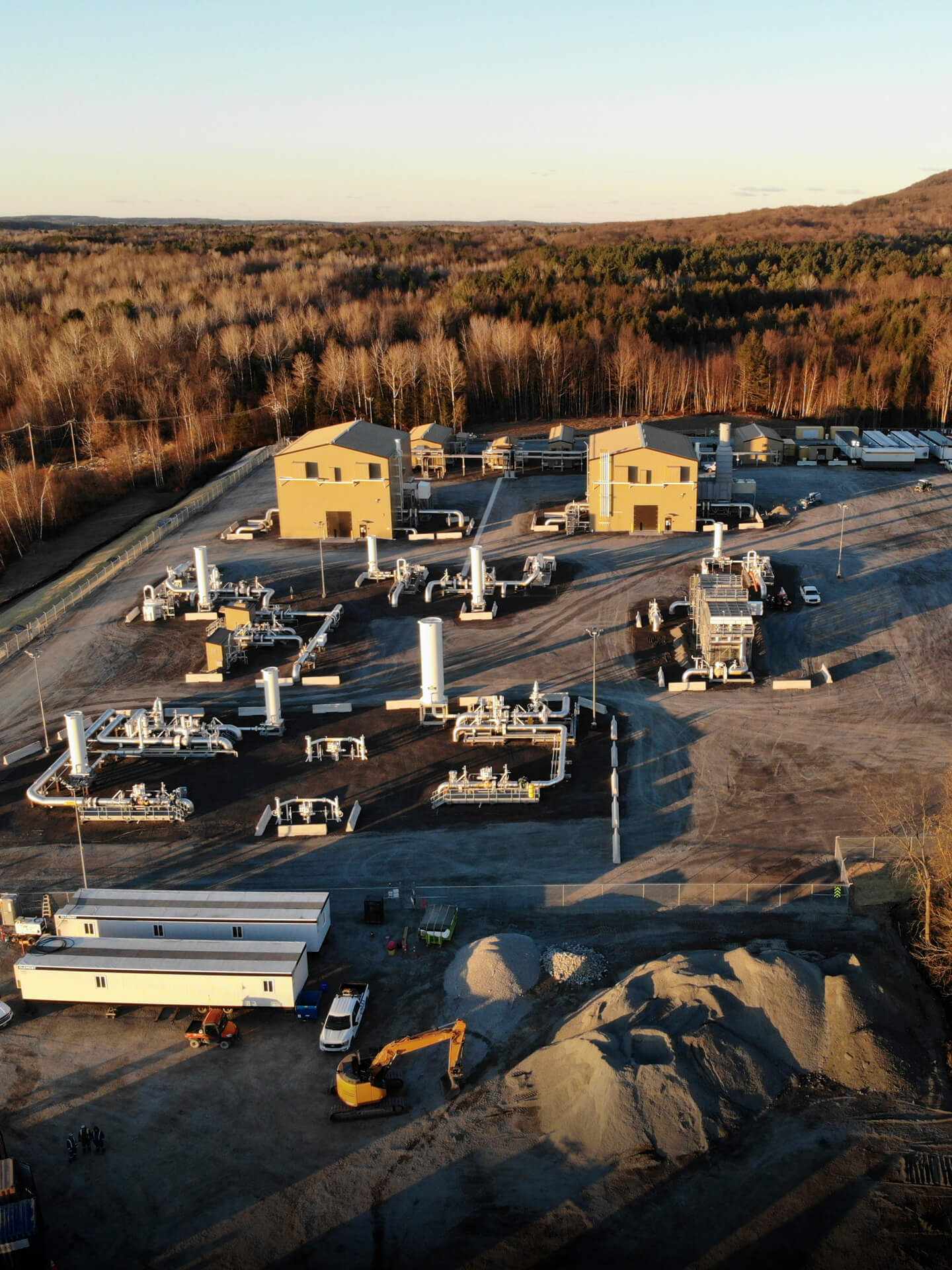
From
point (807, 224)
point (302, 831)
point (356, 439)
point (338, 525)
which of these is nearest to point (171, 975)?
point (302, 831)

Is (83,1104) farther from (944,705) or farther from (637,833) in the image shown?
(944,705)

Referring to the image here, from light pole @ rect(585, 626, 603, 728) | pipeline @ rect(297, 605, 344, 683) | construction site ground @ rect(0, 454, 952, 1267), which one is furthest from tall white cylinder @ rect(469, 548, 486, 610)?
pipeline @ rect(297, 605, 344, 683)

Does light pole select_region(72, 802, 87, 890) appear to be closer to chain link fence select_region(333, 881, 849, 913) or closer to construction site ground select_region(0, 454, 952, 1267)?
construction site ground select_region(0, 454, 952, 1267)

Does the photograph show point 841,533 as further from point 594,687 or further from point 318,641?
point 318,641

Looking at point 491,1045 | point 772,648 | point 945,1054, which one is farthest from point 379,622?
point 945,1054

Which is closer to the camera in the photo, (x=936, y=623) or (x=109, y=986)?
(x=109, y=986)

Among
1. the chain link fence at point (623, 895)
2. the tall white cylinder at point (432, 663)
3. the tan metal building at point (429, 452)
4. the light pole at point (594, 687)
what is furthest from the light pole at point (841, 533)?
A: the chain link fence at point (623, 895)
